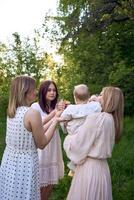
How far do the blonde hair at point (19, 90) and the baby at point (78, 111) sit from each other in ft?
2.74

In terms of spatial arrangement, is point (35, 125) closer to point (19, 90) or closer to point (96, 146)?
point (19, 90)

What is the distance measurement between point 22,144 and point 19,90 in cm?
53

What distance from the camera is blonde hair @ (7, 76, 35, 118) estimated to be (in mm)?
4645

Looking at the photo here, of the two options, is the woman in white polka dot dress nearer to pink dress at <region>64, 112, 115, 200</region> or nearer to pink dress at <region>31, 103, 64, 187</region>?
pink dress at <region>64, 112, 115, 200</region>

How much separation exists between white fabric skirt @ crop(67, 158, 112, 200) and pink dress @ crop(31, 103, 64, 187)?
0.96 m

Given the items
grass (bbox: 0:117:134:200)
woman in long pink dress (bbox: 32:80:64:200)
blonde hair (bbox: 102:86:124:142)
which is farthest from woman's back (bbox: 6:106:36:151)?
grass (bbox: 0:117:134:200)

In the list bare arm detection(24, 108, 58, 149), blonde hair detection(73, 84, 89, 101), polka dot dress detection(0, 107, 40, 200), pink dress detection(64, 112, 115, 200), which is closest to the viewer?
bare arm detection(24, 108, 58, 149)

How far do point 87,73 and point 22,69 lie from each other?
38.1ft

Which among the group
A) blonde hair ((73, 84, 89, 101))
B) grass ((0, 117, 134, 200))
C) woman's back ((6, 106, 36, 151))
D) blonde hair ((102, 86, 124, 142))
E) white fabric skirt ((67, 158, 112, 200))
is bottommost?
grass ((0, 117, 134, 200))

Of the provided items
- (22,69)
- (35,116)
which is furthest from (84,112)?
(22,69)

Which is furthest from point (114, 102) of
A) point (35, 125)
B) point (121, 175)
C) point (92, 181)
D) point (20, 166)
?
point (121, 175)

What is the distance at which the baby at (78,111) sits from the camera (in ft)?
17.8

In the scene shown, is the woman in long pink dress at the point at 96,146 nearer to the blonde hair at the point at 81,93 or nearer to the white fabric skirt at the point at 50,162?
the blonde hair at the point at 81,93

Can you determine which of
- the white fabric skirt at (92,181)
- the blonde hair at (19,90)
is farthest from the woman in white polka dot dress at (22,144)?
the white fabric skirt at (92,181)
